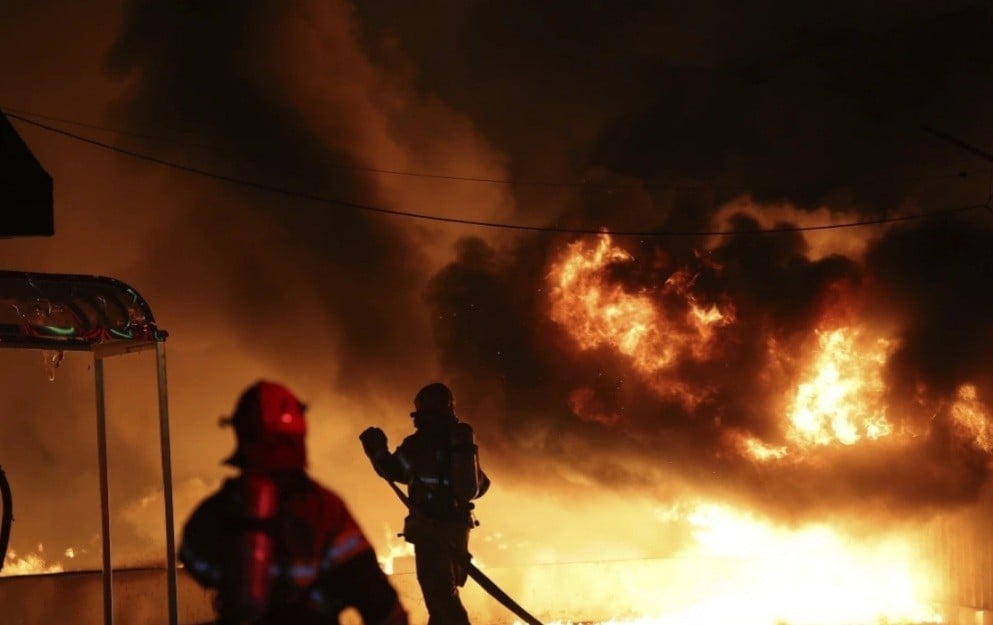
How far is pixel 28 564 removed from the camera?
46.4 ft

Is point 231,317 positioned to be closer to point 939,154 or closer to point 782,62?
point 782,62

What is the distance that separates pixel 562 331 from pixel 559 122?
11.2 ft

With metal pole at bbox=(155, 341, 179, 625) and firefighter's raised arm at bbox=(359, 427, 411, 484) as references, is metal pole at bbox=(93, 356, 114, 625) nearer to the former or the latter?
metal pole at bbox=(155, 341, 179, 625)

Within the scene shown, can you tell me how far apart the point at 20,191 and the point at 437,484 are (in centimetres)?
333

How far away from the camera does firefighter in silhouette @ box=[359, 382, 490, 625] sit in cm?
802

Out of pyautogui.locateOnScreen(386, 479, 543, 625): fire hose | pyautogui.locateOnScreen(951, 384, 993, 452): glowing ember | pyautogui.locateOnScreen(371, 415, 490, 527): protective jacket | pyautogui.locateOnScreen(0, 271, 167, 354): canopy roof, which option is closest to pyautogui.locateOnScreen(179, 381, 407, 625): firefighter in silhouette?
pyautogui.locateOnScreen(386, 479, 543, 625): fire hose

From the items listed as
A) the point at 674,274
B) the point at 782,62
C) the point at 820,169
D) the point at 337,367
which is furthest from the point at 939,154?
the point at 337,367

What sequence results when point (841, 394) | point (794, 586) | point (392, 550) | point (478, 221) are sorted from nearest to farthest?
1. point (794, 586)
2. point (841, 394)
3. point (392, 550)
4. point (478, 221)

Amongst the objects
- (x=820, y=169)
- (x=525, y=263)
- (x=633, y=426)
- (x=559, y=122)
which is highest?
(x=559, y=122)

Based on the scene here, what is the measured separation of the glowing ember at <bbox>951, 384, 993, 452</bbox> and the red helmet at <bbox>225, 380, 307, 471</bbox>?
1290 cm

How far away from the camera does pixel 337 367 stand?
1633 cm

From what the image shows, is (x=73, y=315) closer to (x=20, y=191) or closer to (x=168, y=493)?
(x=168, y=493)

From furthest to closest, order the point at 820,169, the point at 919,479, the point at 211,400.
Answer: the point at 820,169, the point at 211,400, the point at 919,479

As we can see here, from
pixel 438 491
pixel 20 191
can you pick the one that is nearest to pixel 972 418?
pixel 438 491
